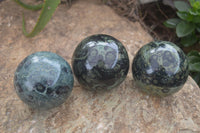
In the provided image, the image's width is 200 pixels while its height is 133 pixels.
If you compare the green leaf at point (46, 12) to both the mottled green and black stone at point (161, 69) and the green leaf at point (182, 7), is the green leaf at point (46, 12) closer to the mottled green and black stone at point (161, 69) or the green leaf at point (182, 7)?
the mottled green and black stone at point (161, 69)

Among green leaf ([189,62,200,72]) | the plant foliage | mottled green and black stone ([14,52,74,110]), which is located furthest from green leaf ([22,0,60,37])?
green leaf ([189,62,200,72])

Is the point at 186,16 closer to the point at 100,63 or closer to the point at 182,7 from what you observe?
the point at 182,7

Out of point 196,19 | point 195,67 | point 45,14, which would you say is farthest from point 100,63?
point 196,19

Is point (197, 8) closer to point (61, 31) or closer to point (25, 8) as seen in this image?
point (61, 31)

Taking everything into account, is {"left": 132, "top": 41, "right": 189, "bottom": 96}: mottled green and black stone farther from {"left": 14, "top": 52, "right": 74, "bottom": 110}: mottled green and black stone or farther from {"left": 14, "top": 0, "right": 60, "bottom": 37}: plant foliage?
{"left": 14, "top": 0, "right": 60, "bottom": 37}: plant foliage

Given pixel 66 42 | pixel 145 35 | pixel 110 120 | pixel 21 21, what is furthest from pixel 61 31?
pixel 110 120

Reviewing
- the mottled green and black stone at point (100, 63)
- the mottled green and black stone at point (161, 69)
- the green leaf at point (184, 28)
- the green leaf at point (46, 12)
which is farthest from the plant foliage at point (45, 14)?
the green leaf at point (184, 28)
